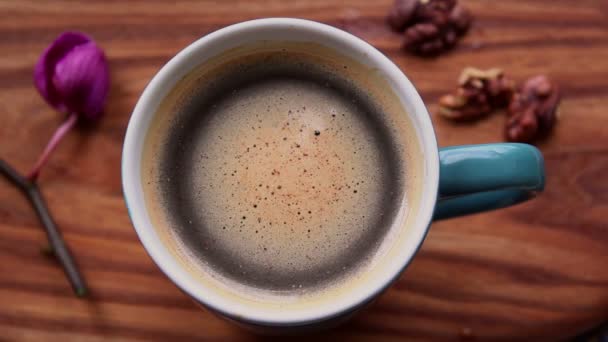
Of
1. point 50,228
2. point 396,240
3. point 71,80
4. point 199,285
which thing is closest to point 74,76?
point 71,80

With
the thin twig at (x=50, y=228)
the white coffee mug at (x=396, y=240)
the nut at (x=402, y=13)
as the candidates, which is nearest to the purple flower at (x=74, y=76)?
the thin twig at (x=50, y=228)

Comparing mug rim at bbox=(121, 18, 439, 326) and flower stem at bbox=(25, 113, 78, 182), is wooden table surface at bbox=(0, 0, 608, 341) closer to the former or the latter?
flower stem at bbox=(25, 113, 78, 182)

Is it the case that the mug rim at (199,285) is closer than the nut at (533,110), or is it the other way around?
the mug rim at (199,285)

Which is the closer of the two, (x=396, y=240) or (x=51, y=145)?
(x=396, y=240)

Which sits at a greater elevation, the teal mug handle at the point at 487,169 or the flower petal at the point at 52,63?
the flower petal at the point at 52,63

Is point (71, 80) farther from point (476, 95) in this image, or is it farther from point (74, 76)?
point (476, 95)

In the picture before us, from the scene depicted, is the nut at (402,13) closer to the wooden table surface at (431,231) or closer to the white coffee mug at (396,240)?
the wooden table surface at (431,231)

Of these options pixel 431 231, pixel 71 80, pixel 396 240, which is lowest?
pixel 431 231

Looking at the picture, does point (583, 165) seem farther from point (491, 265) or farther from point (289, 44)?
point (289, 44)
